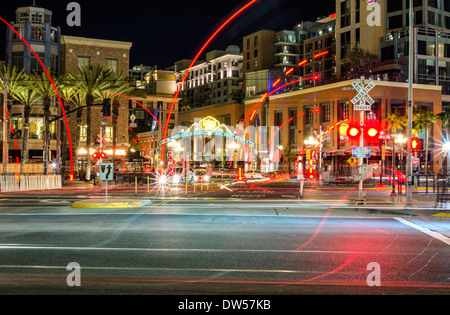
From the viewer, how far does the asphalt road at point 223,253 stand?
7578 mm

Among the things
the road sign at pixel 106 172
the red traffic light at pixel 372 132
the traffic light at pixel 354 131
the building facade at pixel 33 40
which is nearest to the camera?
the red traffic light at pixel 372 132

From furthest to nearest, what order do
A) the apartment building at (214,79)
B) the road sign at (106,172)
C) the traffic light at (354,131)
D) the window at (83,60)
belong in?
the apartment building at (214,79) < the window at (83,60) < the road sign at (106,172) < the traffic light at (354,131)

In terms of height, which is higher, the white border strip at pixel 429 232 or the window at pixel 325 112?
the window at pixel 325 112

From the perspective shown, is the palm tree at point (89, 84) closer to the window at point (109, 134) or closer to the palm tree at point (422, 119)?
the window at point (109, 134)

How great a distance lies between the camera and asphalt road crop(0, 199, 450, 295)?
7578 millimetres

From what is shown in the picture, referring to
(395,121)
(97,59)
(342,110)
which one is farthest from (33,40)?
(395,121)

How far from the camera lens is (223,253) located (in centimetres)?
1021

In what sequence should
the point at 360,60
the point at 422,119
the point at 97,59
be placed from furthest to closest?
1. the point at 360,60
2. the point at 422,119
3. the point at 97,59

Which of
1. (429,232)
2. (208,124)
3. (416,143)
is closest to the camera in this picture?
(429,232)

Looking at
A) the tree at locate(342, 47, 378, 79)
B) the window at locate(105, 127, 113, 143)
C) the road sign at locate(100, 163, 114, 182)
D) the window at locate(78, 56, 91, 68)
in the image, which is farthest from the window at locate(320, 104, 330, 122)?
the road sign at locate(100, 163, 114, 182)

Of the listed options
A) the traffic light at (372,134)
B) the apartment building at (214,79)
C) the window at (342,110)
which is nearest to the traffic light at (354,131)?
the traffic light at (372,134)

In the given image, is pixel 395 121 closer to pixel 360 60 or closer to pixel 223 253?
pixel 360 60

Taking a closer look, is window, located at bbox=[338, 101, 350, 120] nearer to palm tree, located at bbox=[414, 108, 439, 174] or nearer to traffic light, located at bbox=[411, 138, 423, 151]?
palm tree, located at bbox=[414, 108, 439, 174]
